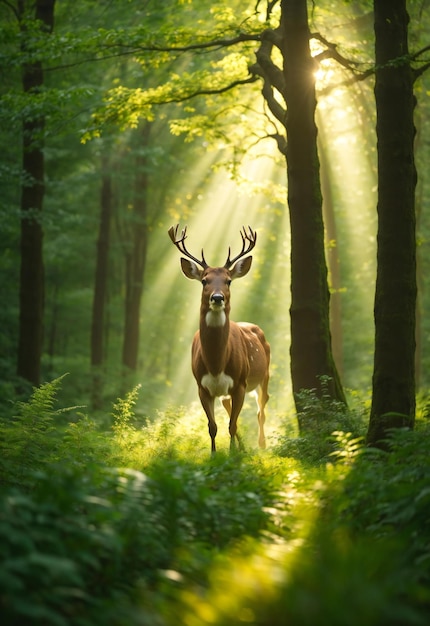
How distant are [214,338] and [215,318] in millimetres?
290

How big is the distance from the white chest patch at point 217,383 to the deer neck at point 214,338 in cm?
9

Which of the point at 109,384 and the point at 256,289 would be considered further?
the point at 256,289

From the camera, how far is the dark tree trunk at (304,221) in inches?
420

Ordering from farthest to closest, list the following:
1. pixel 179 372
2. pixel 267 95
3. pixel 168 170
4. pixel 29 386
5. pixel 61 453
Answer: pixel 179 372
pixel 168 170
pixel 29 386
pixel 267 95
pixel 61 453

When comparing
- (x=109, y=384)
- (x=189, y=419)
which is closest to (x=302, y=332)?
(x=189, y=419)

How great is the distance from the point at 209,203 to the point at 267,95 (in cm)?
2182

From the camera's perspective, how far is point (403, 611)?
2.80 meters

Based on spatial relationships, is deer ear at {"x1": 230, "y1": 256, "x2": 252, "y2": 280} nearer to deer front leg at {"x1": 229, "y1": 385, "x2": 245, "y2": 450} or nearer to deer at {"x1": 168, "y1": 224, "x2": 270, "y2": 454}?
deer at {"x1": 168, "y1": 224, "x2": 270, "y2": 454}

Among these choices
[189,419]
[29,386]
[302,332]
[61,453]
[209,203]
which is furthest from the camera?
[209,203]

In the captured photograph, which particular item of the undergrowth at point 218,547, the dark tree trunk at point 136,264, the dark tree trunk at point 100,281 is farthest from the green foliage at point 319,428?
the dark tree trunk at point 136,264

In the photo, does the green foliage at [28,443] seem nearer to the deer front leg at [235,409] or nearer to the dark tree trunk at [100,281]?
the deer front leg at [235,409]

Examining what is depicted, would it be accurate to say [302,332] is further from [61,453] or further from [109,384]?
[109,384]

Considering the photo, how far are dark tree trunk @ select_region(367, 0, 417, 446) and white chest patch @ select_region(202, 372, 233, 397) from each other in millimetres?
3087

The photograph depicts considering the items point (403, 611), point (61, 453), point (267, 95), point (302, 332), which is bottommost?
point (403, 611)
